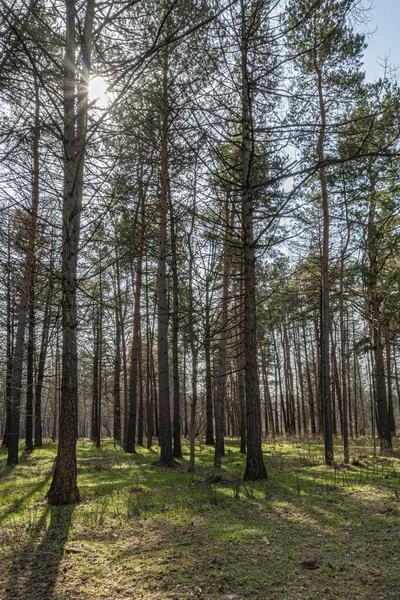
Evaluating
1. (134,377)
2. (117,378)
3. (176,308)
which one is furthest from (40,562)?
(117,378)

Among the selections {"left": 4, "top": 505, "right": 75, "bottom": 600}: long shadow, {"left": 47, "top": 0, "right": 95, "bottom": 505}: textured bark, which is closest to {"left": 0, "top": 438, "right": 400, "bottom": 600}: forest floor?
{"left": 4, "top": 505, "right": 75, "bottom": 600}: long shadow

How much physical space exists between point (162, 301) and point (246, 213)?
14.1 ft

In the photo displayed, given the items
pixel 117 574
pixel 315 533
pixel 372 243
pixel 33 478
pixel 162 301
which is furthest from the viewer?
pixel 162 301

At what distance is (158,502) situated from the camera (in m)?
6.71

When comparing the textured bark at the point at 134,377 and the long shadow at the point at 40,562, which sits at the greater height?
the textured bark at the point at 134,377

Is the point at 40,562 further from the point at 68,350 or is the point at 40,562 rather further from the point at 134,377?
the point at 134,377

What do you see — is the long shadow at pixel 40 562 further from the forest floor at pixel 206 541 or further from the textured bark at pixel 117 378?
the textured bark at pixel 117 378

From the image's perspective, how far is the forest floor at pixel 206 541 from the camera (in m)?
3.52

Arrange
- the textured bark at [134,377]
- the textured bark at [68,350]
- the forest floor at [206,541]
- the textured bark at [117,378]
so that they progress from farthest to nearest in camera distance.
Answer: the textured bark at [117,378]
the textured bark at [134,377]
the textured bark at [68,350]
the forest floor at [206,541]

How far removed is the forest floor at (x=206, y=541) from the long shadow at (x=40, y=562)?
1cm

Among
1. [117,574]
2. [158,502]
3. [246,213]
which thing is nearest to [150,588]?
[117,574]

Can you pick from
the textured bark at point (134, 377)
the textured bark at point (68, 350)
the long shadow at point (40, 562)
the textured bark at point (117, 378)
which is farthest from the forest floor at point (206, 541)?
the textured bark at point (117, 378)

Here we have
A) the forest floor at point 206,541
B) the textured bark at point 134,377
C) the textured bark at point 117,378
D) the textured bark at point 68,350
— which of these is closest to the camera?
the forest floor at point 206,541

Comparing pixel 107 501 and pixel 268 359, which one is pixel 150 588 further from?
pixel 268 359
